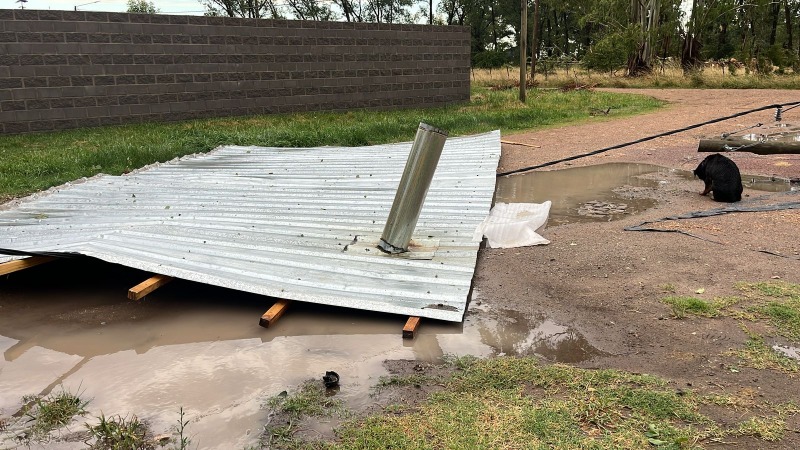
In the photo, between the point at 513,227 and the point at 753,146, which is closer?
the point at 513,227

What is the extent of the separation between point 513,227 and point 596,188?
270 cm

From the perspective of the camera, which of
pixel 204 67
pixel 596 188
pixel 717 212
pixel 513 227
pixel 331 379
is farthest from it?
pixel 204 67

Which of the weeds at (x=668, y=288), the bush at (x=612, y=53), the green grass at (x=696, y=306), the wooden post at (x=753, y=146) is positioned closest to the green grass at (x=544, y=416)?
the green grass at (x=696, y=306)

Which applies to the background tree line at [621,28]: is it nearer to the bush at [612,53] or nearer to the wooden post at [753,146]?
the bush at [612,53]

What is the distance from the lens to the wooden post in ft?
24.1

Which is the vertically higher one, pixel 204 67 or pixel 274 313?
pixel 204 67

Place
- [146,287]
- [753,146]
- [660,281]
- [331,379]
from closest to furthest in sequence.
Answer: [331,379] → [146,287] → [660,281] → [753,146]

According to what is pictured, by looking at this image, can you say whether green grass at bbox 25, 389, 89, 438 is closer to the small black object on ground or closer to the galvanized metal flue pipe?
the small black object on ground

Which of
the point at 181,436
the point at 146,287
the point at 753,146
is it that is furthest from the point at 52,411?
the point at 753,146

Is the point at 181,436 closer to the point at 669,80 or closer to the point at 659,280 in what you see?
the point at 659,280

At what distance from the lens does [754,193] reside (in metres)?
7.11

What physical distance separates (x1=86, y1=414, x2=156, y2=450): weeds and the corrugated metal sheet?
4.37ft

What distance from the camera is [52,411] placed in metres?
3.01

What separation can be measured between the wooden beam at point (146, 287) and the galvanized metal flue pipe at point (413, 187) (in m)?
1.67
